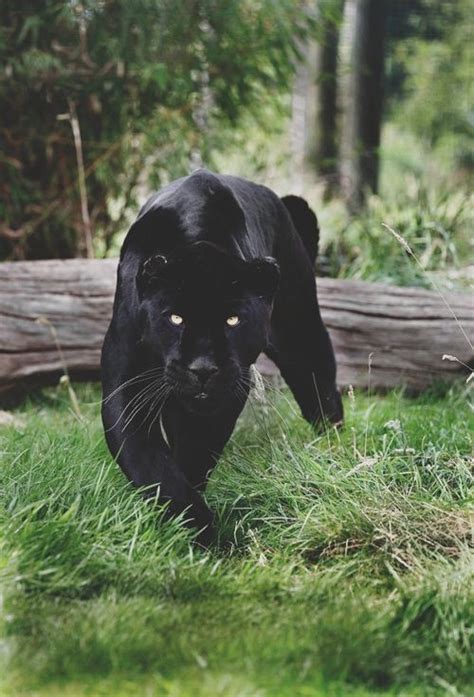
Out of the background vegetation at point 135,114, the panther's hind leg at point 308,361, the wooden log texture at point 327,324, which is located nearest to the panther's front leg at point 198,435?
the panther's hind leg at point 308,361

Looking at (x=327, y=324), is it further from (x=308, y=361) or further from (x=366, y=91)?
(x=366, y=91)

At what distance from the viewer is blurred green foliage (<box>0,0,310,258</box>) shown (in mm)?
6504

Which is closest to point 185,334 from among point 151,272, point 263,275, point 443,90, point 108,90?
point 151,272

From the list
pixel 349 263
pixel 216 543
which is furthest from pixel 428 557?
pixel 349 263

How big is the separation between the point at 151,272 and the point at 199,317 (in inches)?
7.6

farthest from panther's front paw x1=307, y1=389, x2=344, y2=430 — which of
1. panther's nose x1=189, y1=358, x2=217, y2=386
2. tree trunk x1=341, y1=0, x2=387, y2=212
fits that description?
tree trunk x1=341, y1=0, x2=387, y2=212

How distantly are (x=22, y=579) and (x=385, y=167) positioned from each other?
2236cm

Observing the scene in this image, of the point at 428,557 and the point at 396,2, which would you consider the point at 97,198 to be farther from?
the point at 396,2

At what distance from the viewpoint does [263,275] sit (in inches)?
124

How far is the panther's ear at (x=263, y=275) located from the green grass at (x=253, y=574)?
652mm

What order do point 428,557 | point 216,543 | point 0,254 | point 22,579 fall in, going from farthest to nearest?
point 0,254 < point 216,543 < point 428,557 < point 22,579

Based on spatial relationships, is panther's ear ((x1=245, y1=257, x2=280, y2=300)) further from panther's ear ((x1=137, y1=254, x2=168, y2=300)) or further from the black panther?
panther's ear ((x1=137, y1=254, x2=168, y2=300))

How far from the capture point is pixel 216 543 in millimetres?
3307

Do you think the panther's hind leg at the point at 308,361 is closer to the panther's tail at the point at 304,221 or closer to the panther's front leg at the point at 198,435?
the panther's tail at the point at 304,221
